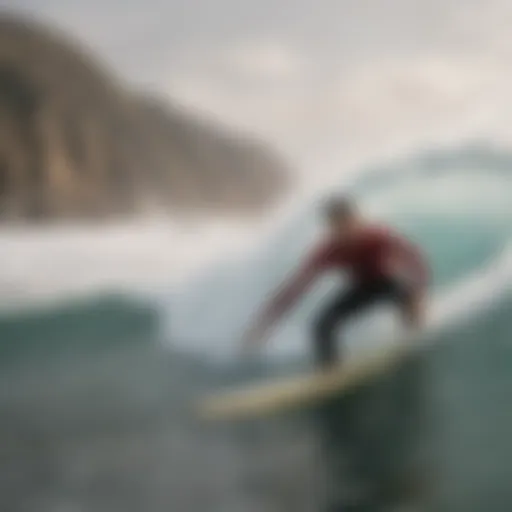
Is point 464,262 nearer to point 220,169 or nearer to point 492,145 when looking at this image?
point 492,145

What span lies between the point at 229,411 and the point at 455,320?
1.17ft

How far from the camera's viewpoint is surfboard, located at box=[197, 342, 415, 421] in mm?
1236

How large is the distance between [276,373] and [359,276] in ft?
0.62

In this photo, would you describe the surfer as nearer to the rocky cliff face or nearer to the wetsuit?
the wetsuit

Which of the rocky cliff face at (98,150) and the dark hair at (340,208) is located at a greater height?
the rocky cliff face at (98,150)

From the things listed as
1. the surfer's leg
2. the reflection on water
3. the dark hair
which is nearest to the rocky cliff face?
the dark hair

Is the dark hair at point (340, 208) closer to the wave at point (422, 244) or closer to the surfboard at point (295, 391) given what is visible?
the wave at point (422, 244)

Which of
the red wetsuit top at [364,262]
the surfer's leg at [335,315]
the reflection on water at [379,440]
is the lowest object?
the reflection on water at [379,440]

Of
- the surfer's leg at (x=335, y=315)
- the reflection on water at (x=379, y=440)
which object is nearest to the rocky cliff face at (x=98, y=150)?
the surfer's leg at (x=335, y=315)

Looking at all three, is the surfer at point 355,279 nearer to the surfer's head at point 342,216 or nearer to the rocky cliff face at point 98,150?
the surfer's head at point 342,216

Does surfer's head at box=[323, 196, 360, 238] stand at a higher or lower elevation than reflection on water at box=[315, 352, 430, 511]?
higher

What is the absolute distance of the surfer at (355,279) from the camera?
1253 mm

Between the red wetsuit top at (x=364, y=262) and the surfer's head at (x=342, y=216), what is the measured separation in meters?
0.02

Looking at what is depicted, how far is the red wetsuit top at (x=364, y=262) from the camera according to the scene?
1.26 m
